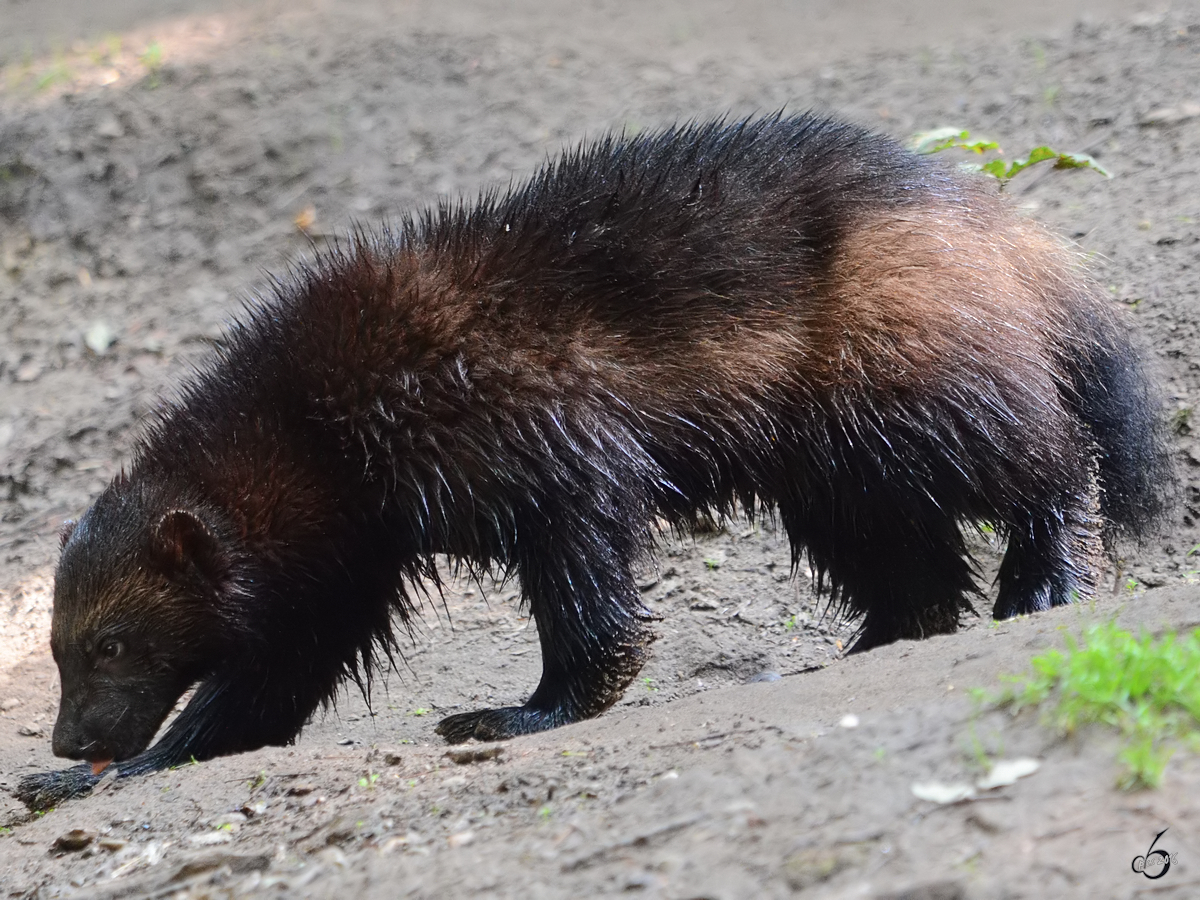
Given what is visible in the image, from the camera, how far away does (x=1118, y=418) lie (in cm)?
487

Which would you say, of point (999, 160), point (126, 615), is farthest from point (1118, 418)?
point (126, 615)

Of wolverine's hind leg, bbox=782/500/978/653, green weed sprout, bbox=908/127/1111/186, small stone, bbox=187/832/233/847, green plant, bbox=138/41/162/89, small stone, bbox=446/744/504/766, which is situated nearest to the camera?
small stone, bbox=187/832/233/847

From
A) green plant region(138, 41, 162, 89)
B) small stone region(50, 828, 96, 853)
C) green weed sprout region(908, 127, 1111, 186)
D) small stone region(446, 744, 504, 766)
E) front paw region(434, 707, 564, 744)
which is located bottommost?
front paw region(434, 707, 564, 744)

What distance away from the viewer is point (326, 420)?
4363 millimetres

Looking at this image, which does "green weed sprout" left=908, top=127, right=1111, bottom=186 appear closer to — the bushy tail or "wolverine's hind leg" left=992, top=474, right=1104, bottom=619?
the bushy tail

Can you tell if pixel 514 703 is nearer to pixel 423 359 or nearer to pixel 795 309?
pixel 423 359

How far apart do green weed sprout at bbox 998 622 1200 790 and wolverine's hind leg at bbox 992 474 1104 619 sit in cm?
209

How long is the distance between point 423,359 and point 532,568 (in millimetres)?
812

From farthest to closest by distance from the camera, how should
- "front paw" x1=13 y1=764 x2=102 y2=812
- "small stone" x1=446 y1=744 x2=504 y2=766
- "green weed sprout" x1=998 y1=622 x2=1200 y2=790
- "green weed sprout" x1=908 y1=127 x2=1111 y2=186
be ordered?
"green weed sprout" x1=908 y1=127 x2=1111 y2=186 < "front paw" x1=13 y1=764 x2=102 y2=812 < "small stone" x1=446 y1=744 x2=504 y2=766 < "green weed sprout" x1=998 y1=622 x2=1200 y2=790

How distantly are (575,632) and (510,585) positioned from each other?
222cm

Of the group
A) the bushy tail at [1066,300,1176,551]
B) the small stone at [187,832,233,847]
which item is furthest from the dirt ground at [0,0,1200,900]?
the bushy tail at [1066,300,1176,551]

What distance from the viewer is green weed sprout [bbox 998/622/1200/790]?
2266 mm

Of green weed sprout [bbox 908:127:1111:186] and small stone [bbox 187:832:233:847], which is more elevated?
green weed sprout [bbox 908:127:1111:186]

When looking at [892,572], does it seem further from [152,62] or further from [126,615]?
[152,62]
